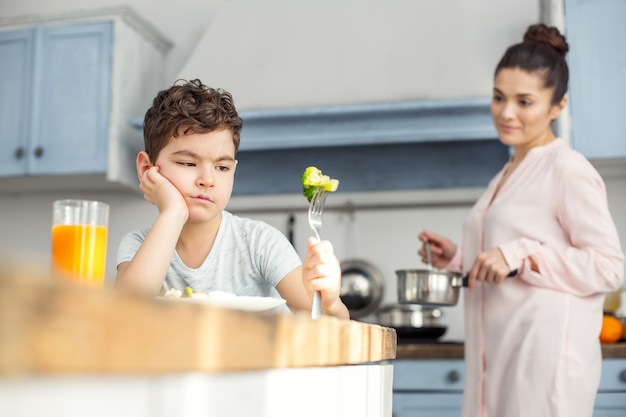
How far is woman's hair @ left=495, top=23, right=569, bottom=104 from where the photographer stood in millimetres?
2111

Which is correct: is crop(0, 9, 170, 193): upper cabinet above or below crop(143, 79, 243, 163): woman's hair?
above

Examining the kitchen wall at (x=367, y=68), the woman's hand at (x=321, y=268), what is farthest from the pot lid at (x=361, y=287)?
the woman's hand at (x=321, y=268)

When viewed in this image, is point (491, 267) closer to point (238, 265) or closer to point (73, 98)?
point (238, 265)

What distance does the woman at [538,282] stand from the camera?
71.8 inches

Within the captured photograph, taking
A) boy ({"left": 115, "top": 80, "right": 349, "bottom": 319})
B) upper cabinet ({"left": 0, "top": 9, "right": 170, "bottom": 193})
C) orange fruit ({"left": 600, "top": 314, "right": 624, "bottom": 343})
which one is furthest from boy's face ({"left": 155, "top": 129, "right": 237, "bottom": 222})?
upper cabinet ({"left": 0, "top": 9, "right": 170, "bottom": 193})

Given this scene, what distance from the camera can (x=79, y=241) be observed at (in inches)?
47.2

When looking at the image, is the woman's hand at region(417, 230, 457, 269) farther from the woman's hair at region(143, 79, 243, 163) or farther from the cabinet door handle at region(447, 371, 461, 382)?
the woman's hair at region(143, 79, 243, 163)

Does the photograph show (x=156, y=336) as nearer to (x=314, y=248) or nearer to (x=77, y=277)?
(x=314, y=248)

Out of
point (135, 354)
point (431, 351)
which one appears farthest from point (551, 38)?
point (135, 354)

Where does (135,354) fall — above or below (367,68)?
below

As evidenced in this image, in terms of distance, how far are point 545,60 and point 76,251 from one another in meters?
1.44

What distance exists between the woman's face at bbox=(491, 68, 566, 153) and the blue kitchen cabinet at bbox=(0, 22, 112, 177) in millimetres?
1969

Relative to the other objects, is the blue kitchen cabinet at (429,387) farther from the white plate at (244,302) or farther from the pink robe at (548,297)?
the white plate at (244,302)

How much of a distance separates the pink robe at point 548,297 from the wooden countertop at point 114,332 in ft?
4.90
